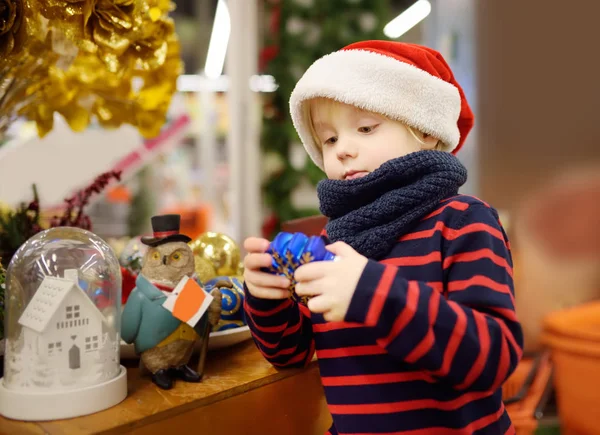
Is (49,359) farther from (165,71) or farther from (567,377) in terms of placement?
(567,377)

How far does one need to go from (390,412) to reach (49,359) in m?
0.45

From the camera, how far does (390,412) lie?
699 millimetres

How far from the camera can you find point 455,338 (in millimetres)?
588

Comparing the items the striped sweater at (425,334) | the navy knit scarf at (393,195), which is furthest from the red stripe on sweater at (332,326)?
the navy knit scarf at (393,195)

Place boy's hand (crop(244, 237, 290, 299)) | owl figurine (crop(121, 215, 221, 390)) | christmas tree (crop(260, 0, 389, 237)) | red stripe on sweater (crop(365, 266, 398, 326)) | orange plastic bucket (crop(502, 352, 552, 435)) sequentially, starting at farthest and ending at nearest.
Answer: christmas tree (crop(260, 0, 389, 237))
orange plastic bucket (crop(502, 352, 552, 435))
owl figurine (crop(121, 215, 221, 390))
boy's hand (crop(244, 237, 290, 299))
red stripe on sweater (crop(365, 266, 398, 326))

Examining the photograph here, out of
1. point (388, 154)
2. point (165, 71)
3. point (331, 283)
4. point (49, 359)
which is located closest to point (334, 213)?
point (388, 154)

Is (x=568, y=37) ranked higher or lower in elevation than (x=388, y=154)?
higher

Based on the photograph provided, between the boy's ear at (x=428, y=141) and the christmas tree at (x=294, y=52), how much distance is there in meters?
1.65

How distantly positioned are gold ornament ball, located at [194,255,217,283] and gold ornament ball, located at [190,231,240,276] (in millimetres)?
38

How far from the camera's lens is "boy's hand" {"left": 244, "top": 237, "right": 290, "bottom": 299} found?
67cm

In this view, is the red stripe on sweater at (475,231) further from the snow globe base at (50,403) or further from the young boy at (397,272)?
the snow globe base at (50,403)

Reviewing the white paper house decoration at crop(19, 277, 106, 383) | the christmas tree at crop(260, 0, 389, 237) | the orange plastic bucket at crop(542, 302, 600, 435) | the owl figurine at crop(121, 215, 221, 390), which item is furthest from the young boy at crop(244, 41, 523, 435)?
the christmas tree at crop(260, 0, 389, 237)

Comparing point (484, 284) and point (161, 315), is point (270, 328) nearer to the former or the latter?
point (161, 315)

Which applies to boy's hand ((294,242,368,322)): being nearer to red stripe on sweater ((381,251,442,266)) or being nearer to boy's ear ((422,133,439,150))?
red stripe on sweater ((381,251,442,266))
